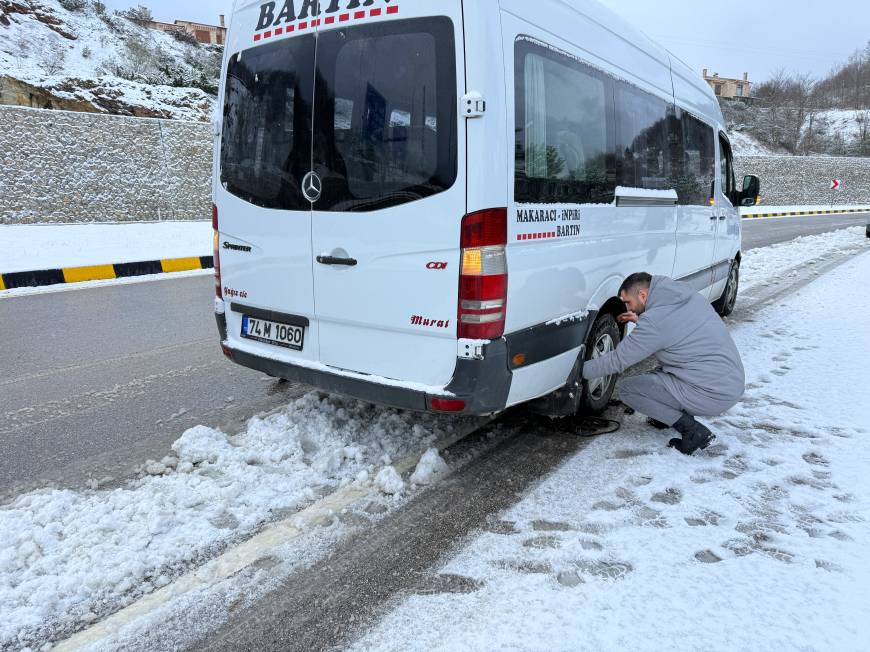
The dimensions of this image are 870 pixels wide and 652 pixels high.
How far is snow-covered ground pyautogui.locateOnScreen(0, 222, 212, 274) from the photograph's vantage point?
962cm

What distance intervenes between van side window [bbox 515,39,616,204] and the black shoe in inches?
55.2

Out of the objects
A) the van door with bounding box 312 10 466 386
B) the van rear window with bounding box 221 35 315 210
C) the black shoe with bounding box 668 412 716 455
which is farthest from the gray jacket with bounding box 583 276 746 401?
the van rear window with bounding box 221 35 315 210

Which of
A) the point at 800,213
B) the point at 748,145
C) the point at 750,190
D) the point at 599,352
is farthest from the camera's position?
the point at 748,145

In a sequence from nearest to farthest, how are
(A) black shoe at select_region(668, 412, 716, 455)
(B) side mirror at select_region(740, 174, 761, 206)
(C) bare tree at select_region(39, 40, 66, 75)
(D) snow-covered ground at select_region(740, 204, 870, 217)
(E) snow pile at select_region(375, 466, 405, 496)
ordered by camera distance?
(E) snow pile at select_region(375, 466, 405, 496) → (A) black shoe at select_region(668, 412, 716, 455) → (B) side mirror at select_region(740, 174, 761, 206) → (C) bare tree at select_region(39, 40, 66, 75) → (D) snow-covered ground at select_region(740, 204, 870, 217)

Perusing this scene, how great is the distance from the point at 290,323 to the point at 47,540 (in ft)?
4.93

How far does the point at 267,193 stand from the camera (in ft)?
11.0

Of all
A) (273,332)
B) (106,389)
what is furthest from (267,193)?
(106,389)

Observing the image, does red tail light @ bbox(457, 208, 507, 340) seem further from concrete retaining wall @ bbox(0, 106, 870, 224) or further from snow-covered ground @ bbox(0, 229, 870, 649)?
concrete retaining wall @ bbox(0, 106, 870, 224)

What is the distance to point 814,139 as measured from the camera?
56375mm

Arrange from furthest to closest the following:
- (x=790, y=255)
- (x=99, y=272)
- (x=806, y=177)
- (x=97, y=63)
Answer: (x=806, y=177), (x=97, y=63), (x=790, y=255), (x=99, y=272)

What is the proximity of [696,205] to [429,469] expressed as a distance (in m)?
3.69

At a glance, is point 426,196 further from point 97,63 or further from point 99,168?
point 97,63

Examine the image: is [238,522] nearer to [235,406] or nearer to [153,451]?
[153,451]

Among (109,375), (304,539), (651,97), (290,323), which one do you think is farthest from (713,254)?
(109,375)
